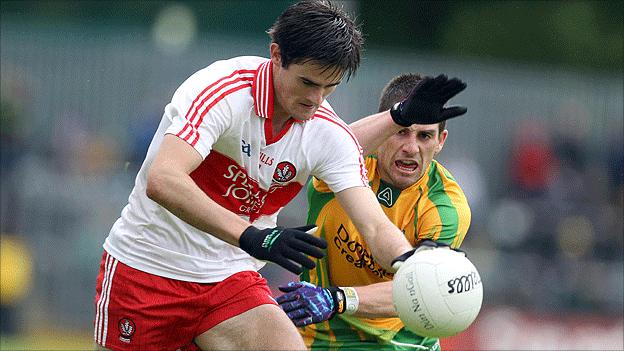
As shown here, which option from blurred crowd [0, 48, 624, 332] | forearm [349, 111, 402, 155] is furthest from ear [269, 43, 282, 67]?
blurred crowd [0, 48, 624, 332]

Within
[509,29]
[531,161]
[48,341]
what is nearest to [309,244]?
[48,341]

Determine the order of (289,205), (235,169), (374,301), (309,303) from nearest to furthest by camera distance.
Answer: (235,169), (309,303), (374,301), (289,205)

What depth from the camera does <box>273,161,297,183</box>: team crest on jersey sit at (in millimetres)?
5344

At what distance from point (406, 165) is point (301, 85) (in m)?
1.42

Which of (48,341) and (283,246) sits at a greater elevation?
(283,246)

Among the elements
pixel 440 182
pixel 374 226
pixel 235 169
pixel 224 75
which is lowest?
pixel 374 226

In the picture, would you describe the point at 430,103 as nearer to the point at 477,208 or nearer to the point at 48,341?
the point at 48,341

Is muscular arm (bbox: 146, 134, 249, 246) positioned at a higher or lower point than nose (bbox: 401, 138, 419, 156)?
lower

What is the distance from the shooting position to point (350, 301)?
582 cm

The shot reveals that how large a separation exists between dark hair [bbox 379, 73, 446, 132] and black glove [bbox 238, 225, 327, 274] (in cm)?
185

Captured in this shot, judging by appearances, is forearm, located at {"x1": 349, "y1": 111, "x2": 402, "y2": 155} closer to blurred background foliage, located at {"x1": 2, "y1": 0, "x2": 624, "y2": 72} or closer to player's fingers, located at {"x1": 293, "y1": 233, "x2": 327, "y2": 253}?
player's fingers, located at {"x1": 293, "y1": 233, "x2": 327, "y2": 253}

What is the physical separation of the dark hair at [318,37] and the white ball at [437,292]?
37.2 inches

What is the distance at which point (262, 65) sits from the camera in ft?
17.3

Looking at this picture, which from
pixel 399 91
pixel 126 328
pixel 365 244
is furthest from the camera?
pixel 399 91
